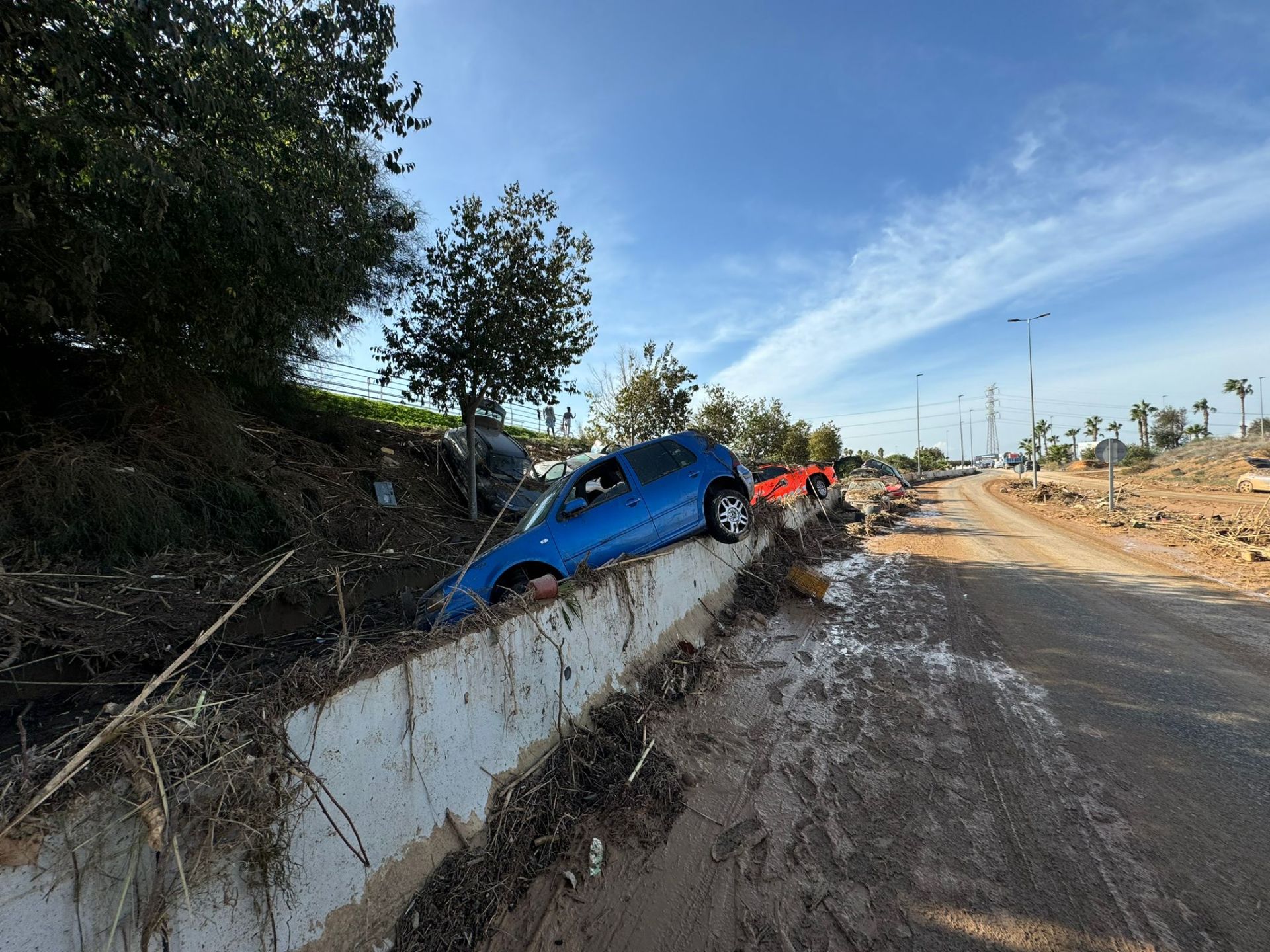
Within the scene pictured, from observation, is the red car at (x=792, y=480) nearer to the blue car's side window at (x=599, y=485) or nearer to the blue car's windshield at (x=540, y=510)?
the blue car's side window at (x=599, y=485)

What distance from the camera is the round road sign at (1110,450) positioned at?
18.3m

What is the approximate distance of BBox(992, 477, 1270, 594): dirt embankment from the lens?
918 centimetres

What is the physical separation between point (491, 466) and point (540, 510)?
7867 mm

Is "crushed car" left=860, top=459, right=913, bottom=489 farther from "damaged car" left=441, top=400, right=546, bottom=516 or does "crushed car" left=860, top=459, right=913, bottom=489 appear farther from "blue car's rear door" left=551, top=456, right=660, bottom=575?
"blue car's rear door" left=551, top=456, right=660, bottom=575

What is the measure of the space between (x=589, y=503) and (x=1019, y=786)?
4.42 m

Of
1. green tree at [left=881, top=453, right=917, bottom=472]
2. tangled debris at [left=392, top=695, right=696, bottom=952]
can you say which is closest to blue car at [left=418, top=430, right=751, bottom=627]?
tangled debris at [left=392, top=695, right=696, bottom=952]

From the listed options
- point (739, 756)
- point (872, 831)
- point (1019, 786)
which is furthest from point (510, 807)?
point (1019, 786)

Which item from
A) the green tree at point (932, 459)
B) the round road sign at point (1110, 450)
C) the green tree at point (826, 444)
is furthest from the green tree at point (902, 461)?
the round road sign at point (1110, 450)

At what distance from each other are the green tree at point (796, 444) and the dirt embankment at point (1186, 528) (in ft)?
33.5

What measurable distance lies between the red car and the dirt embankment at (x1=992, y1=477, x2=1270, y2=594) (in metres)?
6.38

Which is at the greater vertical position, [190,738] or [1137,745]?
[190,738]

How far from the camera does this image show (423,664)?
300cm

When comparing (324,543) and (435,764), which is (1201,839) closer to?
(435,764)

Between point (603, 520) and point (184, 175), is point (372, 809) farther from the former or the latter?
point (184, 175)
